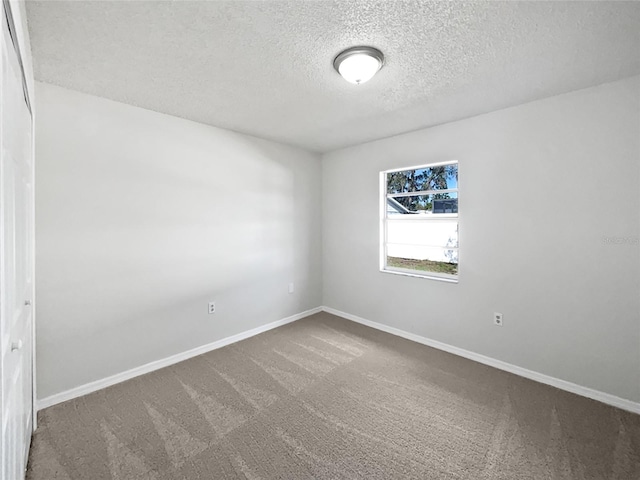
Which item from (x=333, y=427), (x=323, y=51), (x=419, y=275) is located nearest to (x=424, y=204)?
(x=419, y=275)

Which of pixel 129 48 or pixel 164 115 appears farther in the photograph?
pixel 164 115

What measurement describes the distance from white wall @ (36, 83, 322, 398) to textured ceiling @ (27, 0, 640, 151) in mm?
370

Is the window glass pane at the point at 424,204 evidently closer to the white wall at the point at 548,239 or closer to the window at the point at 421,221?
the window at the point at 421,221

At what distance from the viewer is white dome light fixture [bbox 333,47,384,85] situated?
5.98 feet

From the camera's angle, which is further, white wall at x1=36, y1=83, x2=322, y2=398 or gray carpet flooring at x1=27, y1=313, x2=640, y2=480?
white wall at x1=36, y1=83, x2=322, y2=398

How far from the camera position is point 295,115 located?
9.53 feet

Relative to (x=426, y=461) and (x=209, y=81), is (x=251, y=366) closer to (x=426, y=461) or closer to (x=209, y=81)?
(x=426, y=461)

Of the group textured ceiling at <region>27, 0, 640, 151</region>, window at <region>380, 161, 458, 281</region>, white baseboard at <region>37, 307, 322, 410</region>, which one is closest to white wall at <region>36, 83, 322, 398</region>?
white baseboard at <region>37, 307, 322, 410</region>

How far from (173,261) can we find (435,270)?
9.41 feet

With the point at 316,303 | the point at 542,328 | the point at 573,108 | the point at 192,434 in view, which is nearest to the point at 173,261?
the point at 192,434

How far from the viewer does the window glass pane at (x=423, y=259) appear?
3.29 m

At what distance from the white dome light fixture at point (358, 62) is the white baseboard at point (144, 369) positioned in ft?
9.66

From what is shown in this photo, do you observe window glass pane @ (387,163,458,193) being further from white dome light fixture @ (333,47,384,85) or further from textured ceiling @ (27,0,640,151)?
white dome light fixture @ (333,47,384,85)

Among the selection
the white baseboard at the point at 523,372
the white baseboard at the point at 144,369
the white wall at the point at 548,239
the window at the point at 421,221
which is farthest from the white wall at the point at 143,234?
the white wall at the point at 548,239
